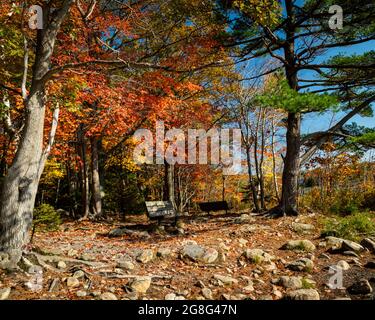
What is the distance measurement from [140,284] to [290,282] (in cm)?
260

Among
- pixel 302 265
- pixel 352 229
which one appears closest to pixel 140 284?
pixel 302 265

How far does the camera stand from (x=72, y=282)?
4207 mm

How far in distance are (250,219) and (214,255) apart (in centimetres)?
399

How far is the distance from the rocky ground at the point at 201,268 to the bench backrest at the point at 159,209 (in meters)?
1.40

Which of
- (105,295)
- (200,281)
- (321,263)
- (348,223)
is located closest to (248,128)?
(348,223)

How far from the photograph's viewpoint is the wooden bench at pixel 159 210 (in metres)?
9.25

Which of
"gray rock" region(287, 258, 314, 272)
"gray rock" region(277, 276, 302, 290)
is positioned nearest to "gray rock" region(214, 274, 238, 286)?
"gray rock" region(277, 276, 302, 290)

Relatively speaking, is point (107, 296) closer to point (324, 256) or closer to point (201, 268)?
point (201, 268)

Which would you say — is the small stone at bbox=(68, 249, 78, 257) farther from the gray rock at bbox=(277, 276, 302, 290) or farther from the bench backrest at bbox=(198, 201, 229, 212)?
the bench backrest at bbox=(198, 201, 229, 212)

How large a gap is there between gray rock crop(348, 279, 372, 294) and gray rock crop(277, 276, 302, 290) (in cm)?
76

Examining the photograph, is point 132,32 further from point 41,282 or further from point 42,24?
point 41,282
